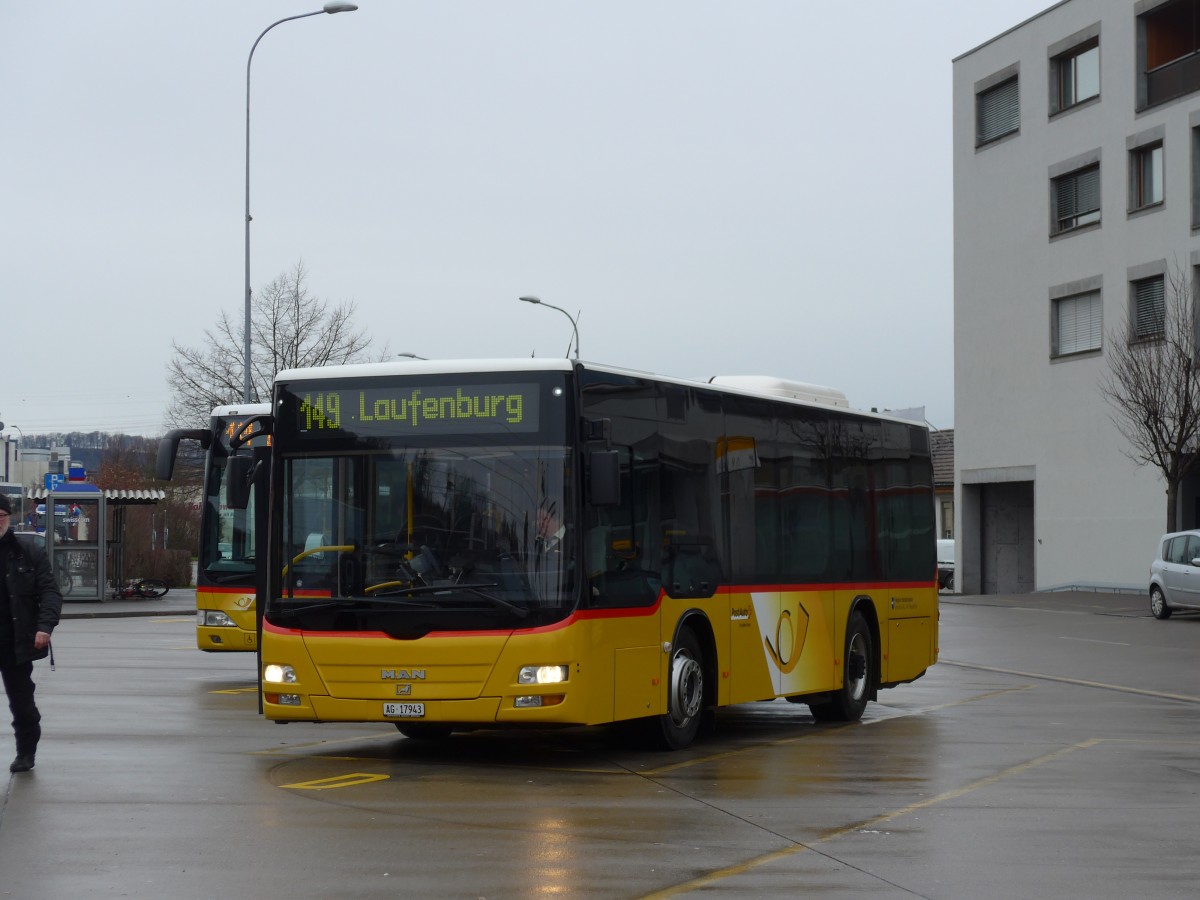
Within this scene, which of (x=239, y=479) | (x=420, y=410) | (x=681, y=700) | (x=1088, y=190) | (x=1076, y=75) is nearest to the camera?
(x=420, y=410)

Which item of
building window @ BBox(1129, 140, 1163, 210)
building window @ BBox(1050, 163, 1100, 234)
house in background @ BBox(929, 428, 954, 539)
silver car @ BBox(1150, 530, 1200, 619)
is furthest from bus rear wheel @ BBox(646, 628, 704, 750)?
house in background @ BBox(929, 428, 954, 539)

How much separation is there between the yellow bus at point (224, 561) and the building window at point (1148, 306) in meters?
29.2

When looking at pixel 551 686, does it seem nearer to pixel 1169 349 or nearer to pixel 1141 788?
pixel 1141 788

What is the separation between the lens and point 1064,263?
48312 mm

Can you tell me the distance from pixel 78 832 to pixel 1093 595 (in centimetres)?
4022

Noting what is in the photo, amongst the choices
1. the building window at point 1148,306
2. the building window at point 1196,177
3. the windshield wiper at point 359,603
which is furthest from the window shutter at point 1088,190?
the windshield wiper at point 359,603

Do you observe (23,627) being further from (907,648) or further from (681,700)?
(907,648)

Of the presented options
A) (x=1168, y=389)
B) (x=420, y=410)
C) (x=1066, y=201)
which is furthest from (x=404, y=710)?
(x=1066, y=201)

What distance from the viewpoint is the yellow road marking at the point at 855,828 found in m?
7.54

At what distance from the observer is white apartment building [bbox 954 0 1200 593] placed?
44750 mm

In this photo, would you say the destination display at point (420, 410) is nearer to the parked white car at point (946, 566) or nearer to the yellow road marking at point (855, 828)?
the yellow road marking at point (855, 828)

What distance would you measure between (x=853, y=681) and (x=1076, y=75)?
120ft

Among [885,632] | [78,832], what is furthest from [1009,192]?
[78,832]

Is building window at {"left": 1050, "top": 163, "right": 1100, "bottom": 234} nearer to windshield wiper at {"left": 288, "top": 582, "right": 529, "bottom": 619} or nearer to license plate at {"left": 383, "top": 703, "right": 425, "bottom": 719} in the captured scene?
windshield wiper at {"left": 288, "top": 582, "right": 529, "bottom": 619}
